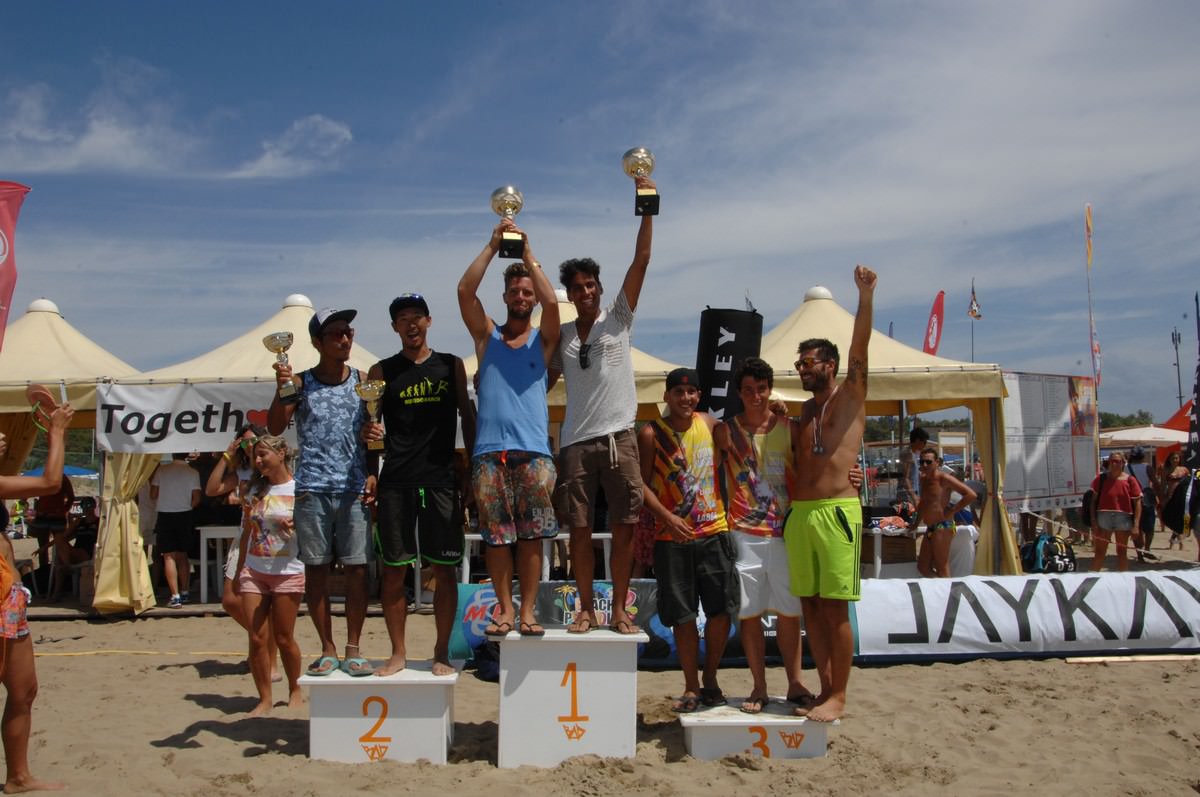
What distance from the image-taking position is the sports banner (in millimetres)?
7598

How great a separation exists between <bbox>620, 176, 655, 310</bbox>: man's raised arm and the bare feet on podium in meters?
2.01

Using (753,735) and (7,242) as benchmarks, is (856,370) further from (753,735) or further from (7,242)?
(7,242)

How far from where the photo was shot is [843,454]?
4.23 m

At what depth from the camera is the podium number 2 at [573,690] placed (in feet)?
13.8

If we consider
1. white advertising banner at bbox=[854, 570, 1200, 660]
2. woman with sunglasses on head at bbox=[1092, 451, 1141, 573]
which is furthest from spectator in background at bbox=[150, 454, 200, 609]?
woman with sunglasses on head at bbox=[1092, 451, 1141, 573]

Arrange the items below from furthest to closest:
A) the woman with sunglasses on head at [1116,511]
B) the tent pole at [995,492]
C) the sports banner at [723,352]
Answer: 1. the woman with sunglasses on head at [1116,511]
2. the tent pole at [995,492]
3. the sports banner at [723,352]

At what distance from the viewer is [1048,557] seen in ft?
31.6

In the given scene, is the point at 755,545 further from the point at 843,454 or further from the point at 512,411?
the point at 512,411

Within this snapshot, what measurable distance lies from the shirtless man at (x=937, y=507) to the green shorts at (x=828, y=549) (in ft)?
15.6

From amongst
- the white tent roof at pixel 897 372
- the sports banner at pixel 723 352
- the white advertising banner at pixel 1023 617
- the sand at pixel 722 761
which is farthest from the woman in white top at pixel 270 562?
the white tent roof at pixel 897 372

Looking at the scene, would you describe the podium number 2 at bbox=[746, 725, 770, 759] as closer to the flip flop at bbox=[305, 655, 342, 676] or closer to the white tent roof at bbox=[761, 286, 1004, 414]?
the flip flop at bbox=[305, 655, 342, 676]

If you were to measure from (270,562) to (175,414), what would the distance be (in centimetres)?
523

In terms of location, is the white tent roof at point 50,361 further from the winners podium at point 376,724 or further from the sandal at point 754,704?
the sandal at point 754,704

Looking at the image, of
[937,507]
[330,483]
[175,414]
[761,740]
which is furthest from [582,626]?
[175,414]
